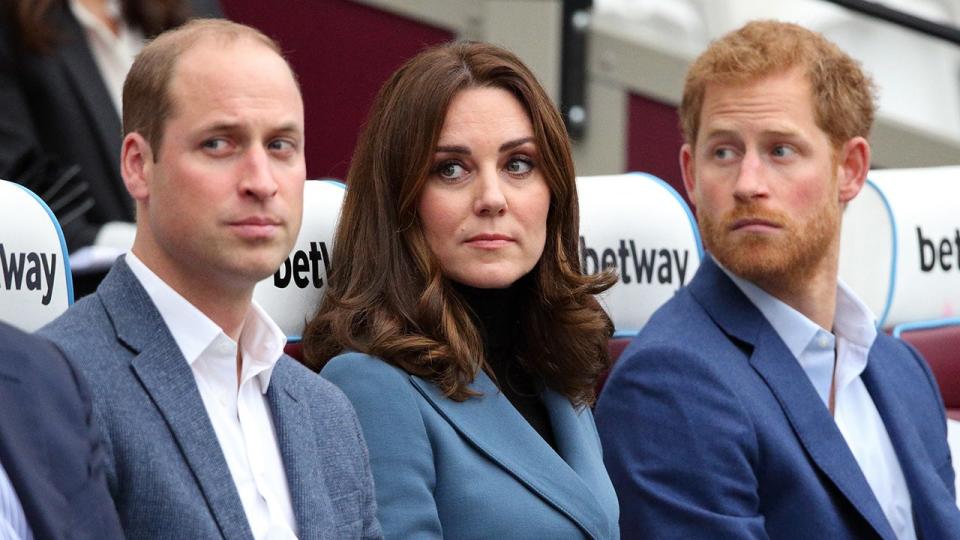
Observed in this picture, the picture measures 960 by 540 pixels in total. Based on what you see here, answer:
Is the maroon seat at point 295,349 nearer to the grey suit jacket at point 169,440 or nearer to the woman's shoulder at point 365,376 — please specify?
the woman's shoulder at point 365,376

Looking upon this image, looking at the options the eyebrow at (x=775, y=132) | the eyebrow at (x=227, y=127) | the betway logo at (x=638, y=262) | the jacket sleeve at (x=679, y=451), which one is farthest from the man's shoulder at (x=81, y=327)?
the eyebrow at (x=775, y=132)

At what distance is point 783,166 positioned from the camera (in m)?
2.98

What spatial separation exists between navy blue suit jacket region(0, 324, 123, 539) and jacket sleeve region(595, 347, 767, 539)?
108 centimetres

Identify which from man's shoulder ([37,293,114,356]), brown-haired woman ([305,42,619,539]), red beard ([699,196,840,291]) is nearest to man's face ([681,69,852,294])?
red beard ([699,196,840,291])

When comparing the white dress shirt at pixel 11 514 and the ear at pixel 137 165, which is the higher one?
the ear at pixel 137 165

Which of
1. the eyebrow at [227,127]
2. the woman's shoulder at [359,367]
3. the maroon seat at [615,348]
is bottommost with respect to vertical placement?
the maroon seat at [615,348]

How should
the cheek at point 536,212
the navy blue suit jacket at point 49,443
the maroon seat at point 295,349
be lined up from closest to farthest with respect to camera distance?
the navy blue suit jacket at point 49,443 < the cheek at point 536,212 < the maroon seat at point 295,349

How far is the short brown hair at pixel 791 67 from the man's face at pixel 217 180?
3.44ft

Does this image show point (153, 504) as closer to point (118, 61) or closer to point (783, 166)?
point (783, 166)

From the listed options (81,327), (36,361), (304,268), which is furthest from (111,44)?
(36,361)

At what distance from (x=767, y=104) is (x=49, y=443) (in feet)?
5.09

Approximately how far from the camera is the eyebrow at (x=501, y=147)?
8.54 ft

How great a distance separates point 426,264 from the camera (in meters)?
2.57

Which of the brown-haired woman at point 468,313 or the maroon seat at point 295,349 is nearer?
the brown-haired woman at point 468,313
